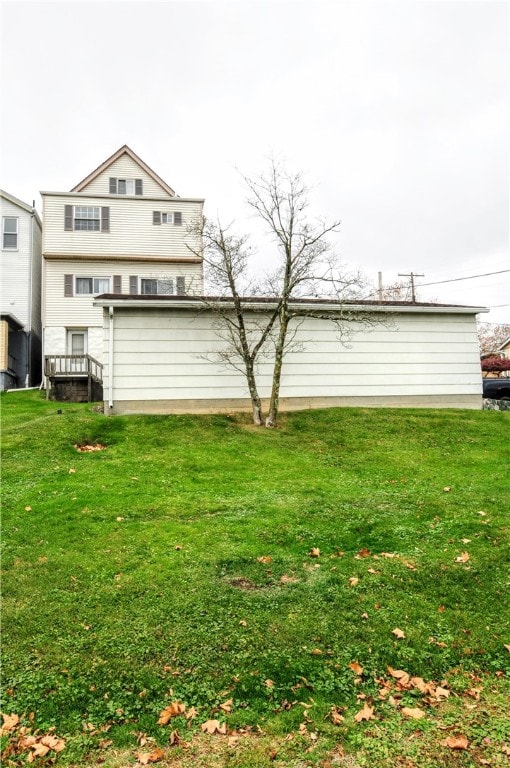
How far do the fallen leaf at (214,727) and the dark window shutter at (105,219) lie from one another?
76.6 ft

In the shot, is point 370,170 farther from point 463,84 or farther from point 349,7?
point 349,7

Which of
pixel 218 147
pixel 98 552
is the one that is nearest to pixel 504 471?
pixel 98 552

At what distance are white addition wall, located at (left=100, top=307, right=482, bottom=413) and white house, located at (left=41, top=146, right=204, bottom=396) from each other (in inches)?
328

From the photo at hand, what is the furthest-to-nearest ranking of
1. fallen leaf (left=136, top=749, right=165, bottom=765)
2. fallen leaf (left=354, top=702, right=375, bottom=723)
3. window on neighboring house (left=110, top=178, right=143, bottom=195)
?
window on neighboring house (left=110, top=178, right=143, bottom=195)
fallen leaf (left=354, top=702, right=375, bottom=723)
fallen leaf (left=136, top=749, right=165, bottom=765)

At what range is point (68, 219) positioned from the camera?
22625 millimetres

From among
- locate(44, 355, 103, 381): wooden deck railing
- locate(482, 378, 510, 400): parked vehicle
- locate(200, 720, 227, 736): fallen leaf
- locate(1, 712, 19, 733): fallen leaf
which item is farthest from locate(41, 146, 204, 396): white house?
locate(200, 720, 227, 736): fallen leaf

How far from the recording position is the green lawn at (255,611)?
2.97 metres

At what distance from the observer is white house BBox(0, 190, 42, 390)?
889 inches

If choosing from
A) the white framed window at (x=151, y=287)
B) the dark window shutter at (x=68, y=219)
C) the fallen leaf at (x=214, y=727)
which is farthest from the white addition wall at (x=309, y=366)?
the dark window shutter at (x=68, y=219)

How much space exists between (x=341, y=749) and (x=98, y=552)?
333cm

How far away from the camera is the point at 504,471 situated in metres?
8.86

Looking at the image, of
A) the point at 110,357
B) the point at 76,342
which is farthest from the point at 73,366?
the point at 110,357

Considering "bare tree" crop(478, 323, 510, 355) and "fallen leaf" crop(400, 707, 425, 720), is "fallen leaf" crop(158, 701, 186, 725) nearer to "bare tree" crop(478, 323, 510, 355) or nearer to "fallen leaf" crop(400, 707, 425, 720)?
"fallen leaf" crop(400, 707, 425, 720)

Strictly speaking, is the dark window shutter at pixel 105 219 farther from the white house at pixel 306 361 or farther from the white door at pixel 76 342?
A: the white house at pixel 306 361
